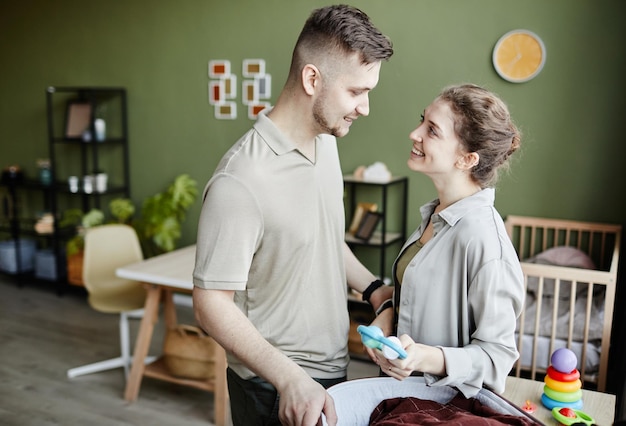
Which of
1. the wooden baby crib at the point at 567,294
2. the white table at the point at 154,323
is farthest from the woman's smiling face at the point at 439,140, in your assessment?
the white table at the point at 154,323

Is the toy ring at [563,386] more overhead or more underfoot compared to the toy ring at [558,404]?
more overhead

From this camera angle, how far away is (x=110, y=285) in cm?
367

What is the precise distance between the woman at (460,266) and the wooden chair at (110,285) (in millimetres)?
2377

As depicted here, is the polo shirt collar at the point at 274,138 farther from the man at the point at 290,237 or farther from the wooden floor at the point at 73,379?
the wooden floor at the point at 73,379

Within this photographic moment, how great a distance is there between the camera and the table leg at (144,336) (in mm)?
3146

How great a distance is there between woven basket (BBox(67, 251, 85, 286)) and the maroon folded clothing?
4233 millimetres

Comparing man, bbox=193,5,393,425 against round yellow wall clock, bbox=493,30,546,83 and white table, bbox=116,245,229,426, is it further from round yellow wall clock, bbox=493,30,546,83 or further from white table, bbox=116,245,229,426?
round yellow wall clock, bbox=493,30,546,83

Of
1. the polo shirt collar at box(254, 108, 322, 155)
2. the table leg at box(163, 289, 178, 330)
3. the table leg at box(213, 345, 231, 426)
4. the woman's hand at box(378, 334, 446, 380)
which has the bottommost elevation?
the table leg at box(213, 345, 231, 426)

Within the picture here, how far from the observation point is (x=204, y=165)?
4805mm

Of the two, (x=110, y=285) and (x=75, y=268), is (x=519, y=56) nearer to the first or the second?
(x=110, y=285)

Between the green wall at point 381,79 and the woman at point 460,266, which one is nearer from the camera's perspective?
the woman at point 460,266

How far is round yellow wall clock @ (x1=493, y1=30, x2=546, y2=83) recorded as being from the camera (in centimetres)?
359

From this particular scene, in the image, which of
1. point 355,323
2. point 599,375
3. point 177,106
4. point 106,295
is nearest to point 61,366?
point 106,295

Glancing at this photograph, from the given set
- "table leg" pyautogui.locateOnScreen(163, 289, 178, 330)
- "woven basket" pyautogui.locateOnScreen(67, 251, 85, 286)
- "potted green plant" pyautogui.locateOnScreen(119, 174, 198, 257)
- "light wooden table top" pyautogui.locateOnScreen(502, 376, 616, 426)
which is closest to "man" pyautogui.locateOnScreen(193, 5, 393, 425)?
"light wooden table top" pyautogui.locateOnScreen(502, 376, 616, 426)
